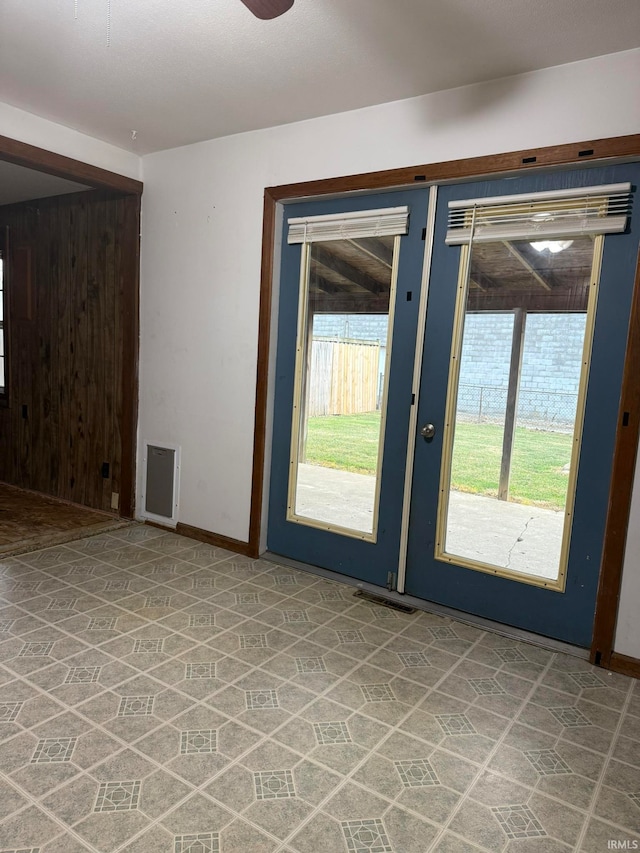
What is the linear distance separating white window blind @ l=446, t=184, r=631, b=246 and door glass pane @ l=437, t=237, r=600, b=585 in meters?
0.06

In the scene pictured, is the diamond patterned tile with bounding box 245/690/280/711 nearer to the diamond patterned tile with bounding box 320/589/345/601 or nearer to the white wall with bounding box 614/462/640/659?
the diamond patterned tile with bounding box 320/589/345/601

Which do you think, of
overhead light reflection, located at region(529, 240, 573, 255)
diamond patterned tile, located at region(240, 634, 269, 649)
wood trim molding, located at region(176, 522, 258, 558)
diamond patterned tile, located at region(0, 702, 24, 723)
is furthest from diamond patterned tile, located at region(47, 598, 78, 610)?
overhead light reflection, located at region(529, 240, 573, 255)

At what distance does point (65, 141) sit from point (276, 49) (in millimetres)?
1759

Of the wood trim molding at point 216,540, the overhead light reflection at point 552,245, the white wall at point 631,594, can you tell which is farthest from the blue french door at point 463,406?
the wood trim molding at point 216,540

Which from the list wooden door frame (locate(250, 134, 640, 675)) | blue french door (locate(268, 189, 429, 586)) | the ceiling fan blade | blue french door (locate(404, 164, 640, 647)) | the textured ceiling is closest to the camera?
the ceiling fan blade

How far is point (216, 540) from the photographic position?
12.3 feet

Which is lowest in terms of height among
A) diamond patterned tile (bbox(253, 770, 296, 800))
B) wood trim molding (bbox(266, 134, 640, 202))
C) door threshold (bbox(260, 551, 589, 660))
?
diamond patterned tile (bbox(253, 770, 296, 800))

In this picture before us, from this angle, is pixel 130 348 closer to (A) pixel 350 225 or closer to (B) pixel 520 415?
(A) pixel 350 225

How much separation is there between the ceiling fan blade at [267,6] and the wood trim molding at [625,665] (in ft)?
8.95

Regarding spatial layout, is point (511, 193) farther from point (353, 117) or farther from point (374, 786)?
point (374, 786)

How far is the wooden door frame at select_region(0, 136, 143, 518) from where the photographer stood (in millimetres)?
3707

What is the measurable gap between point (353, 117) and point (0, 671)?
3109 millimetres

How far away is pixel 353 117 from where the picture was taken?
119 inches

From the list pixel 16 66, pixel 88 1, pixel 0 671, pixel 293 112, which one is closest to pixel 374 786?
pixel 0 671
